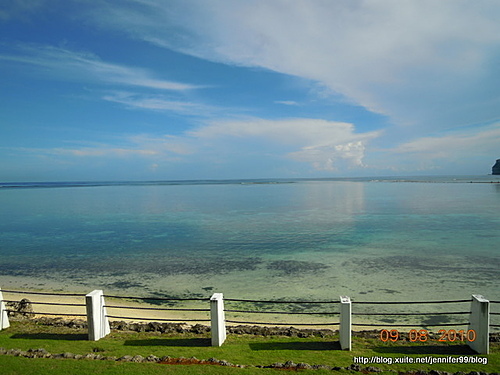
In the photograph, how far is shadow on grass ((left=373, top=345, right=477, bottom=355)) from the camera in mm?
8133

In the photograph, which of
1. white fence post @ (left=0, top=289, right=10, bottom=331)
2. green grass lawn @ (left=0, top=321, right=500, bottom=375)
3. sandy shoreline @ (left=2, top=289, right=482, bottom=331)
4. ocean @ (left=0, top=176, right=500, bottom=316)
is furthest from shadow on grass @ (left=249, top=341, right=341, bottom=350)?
white fence post @ (left=0, top=289, right=10, bottom=331)

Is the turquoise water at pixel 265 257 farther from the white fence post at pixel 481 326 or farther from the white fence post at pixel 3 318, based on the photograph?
the white fence post at pixel 481 326

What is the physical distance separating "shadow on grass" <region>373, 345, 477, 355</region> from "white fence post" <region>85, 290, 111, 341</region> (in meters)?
7.58

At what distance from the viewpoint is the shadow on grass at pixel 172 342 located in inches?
345

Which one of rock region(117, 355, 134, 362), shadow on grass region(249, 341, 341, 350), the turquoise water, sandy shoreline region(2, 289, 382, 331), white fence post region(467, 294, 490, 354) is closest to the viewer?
rock region(117, 355, 134, 362)

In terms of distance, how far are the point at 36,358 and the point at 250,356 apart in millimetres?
5088

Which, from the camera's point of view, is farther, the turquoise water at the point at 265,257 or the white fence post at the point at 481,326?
the turquoise water at the point at 265,257

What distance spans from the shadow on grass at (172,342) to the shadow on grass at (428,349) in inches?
183

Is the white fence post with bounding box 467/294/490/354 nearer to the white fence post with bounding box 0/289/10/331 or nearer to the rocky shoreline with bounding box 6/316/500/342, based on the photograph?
the rocky shoreline with bounding box 6/316/500/342

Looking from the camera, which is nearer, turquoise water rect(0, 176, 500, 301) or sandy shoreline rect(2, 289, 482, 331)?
sandy shoreline rect(2, 289, 482, 331)

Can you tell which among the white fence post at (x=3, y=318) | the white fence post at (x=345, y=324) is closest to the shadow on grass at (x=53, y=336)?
the white fence post at (x=3, y=318)

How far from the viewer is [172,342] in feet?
29.2

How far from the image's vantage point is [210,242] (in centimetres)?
2889

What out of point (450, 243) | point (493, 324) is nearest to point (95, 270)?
point (493, 324)
